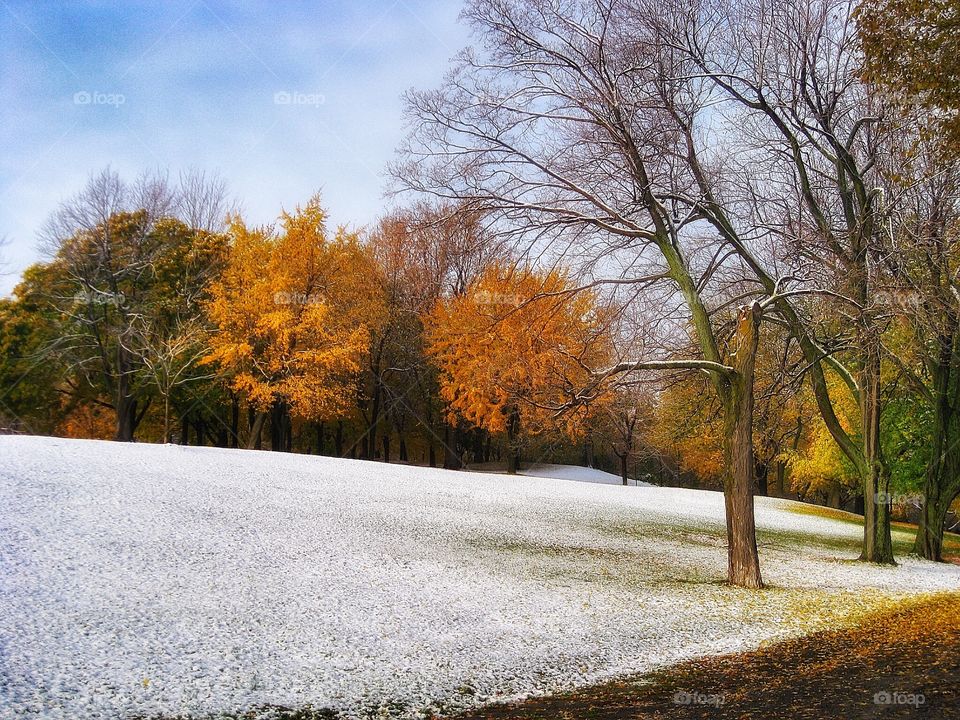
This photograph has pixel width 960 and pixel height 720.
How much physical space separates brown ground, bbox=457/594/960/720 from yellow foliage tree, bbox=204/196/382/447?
856 inches

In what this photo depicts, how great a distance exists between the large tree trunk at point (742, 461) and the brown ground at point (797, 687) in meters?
2.23

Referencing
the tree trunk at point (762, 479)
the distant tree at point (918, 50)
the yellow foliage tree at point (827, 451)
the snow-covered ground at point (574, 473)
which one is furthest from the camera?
the snow-covered ground at point (574, 473)

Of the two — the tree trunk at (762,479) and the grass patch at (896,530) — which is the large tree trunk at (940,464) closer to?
the grass patch at (896,530)

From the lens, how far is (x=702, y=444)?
132ft

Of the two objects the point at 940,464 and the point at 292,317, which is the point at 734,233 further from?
the point at 292,317

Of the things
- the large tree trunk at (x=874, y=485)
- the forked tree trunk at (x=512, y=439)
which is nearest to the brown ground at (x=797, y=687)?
the large tree trunk at (x=874, y=485)

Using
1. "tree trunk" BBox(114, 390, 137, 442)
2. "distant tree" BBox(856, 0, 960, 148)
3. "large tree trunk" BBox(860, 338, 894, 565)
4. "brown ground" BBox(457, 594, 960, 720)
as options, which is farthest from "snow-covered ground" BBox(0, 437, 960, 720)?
"tree trunk" BBox(114, 390, 137, 442)

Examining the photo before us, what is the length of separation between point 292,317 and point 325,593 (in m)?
20.3

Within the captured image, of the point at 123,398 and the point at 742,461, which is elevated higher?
the point at 123,398

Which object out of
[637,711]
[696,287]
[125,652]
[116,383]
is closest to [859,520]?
[696,287]

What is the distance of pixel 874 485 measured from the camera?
50.3ft

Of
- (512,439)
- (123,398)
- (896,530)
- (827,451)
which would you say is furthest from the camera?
(512,439)

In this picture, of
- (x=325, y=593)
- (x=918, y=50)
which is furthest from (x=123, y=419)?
(x=918, y=50)

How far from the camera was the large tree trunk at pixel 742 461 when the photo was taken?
11.4 meters
